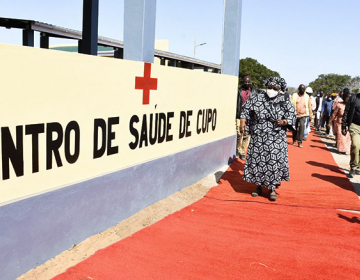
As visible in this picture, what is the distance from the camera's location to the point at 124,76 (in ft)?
15.2

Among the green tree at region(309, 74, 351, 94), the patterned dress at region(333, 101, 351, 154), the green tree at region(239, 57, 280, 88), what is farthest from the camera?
the green tree at region(239, 57, 280, 88)

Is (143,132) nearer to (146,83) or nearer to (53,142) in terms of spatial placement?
(146,83)

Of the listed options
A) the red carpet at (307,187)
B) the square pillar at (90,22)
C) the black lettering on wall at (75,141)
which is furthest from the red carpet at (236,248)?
the square pillar at (90,22)

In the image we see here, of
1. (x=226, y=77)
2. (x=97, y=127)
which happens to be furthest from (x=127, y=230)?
(x=226, y=77)

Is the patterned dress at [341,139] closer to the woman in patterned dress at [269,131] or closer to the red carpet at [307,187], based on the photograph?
the red carpet at [307,187]

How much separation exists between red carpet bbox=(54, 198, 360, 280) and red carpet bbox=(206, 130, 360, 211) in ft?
2.00

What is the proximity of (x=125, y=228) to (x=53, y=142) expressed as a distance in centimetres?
150

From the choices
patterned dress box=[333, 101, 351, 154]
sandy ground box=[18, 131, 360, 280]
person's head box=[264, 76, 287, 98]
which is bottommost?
sandy ground box=[18, 131, 360, 280]

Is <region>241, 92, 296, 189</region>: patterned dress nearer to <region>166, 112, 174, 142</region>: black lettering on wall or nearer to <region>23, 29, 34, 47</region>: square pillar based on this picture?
<region>166, 112, 174, 142</region>: black lettering on wall

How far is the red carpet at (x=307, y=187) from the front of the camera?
20.1 ft

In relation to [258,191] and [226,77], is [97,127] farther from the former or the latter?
[226,77]

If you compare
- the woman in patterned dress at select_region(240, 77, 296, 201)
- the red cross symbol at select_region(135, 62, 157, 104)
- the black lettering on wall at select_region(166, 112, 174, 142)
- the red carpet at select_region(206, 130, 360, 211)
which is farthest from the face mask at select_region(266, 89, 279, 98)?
the red cross symbol at select_region(135, 62, 157, 104)

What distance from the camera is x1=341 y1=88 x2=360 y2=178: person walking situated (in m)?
7.90

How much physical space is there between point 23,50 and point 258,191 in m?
4.34
